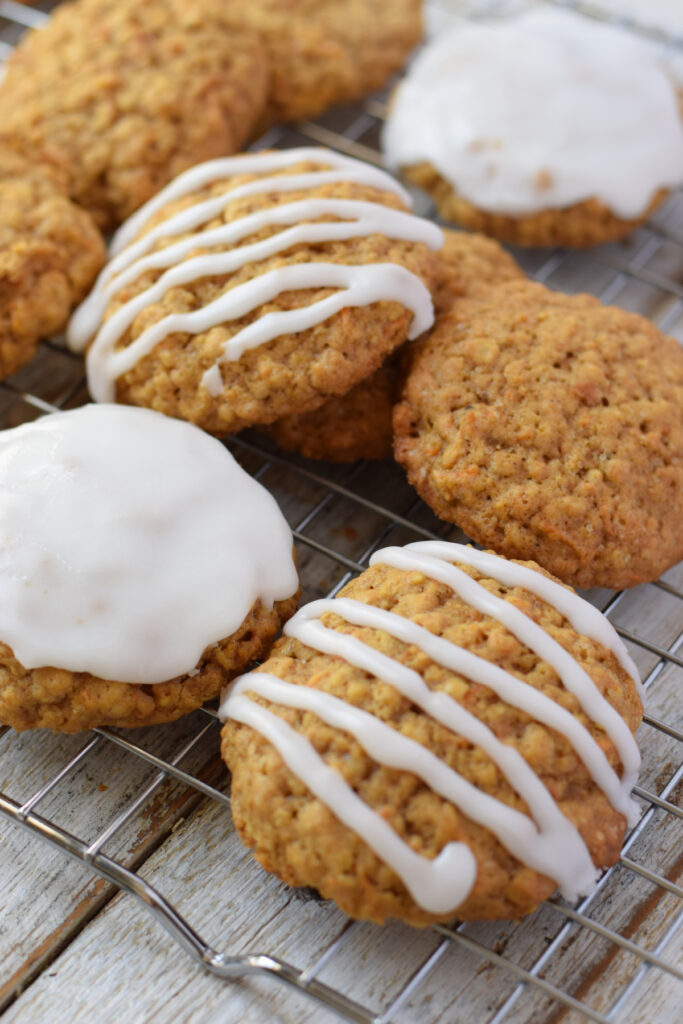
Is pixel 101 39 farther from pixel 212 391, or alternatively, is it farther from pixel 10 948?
pixel 10 948

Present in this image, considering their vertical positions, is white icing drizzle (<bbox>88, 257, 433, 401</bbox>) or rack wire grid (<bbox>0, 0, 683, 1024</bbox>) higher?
white icing drizzle (<bbox>88, 257, 433, 401</bbox>)

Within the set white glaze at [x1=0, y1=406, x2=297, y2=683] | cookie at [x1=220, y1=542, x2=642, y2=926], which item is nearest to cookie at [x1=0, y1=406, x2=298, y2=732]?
white glaze at [x1=0, y1=406, x2=297, y2=683]

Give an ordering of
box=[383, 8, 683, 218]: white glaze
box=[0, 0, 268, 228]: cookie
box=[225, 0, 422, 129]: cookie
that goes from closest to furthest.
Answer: box=[0, 0, 268, 228]: cookie
box=[383, 8, 683, 218]: white glaze
box=[225, 0, 422, 129]: cookie

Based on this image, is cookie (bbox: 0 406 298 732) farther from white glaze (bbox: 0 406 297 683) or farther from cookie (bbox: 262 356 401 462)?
cookie (bbox: 262 356 401 462)

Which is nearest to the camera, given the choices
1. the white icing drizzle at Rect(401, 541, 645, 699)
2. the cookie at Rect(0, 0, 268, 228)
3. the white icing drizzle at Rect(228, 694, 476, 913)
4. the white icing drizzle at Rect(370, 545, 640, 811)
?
the white icing drizzle at Rect(228, 694, 476, 913)

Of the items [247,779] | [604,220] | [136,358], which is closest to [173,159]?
[136,358]

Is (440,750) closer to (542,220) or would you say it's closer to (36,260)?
(36,260)
